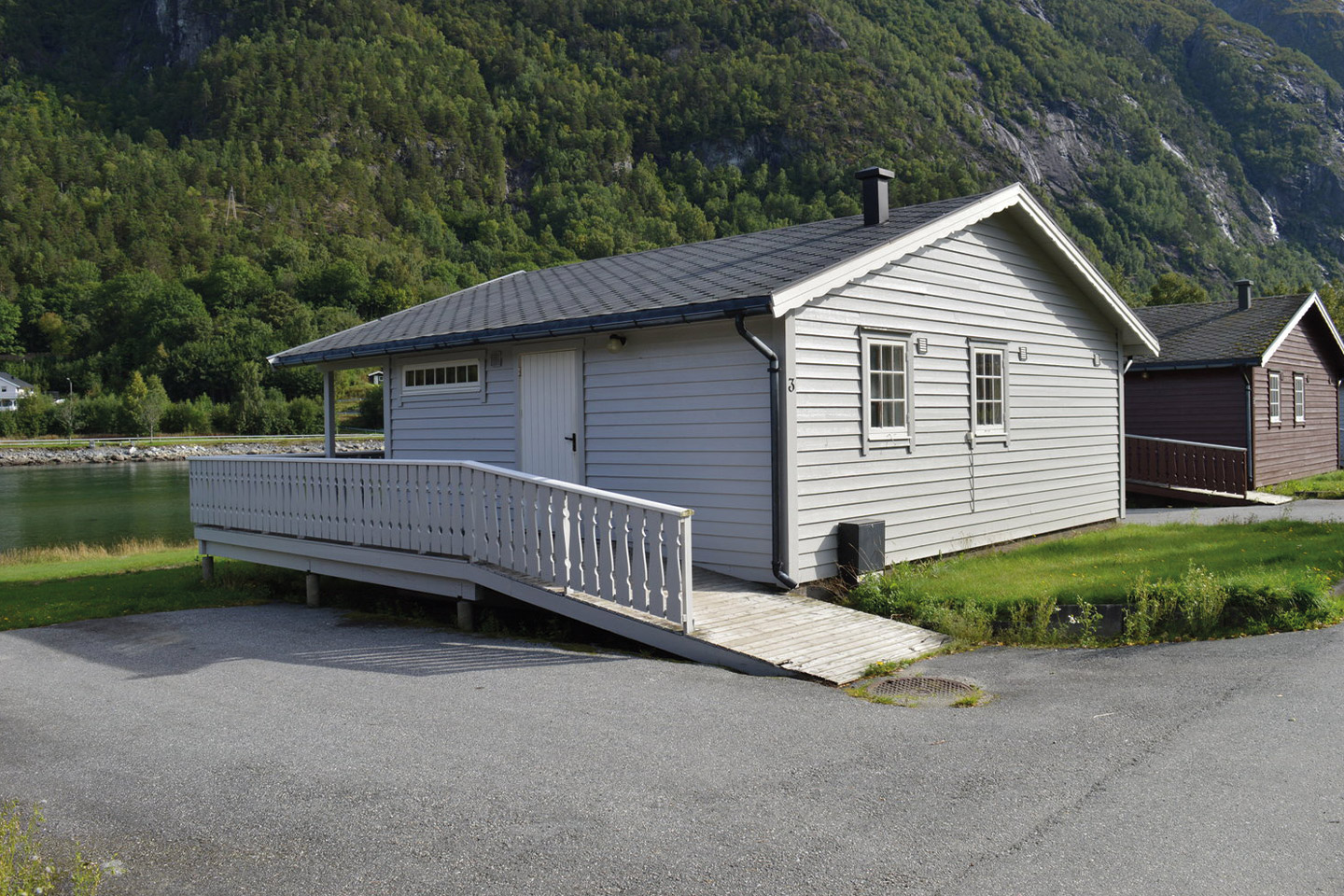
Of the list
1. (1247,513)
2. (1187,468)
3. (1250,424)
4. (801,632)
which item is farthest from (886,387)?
(1250,424)

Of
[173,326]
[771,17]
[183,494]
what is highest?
[771,17]

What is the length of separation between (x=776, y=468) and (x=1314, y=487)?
1666 centimetres

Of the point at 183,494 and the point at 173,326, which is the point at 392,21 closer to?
the point at 173,326

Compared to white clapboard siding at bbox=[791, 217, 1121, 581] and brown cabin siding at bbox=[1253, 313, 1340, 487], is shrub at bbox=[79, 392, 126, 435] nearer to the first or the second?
brown cabin siding at bbox=[1253, 313, 1340, 487]

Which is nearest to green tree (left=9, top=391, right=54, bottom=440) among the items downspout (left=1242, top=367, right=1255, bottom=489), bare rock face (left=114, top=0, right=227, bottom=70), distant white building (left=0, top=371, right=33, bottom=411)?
distant white building (left=0, top=371, right=33, bottom=411)

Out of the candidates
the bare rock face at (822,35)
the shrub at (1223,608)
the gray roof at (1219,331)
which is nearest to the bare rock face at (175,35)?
the bare rock face at (822,35)

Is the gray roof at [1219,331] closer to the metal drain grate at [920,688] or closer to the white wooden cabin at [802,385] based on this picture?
the white wooden cabin at [802,385]

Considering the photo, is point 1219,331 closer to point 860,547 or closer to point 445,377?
point 860,547

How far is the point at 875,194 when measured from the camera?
1200 centimetres

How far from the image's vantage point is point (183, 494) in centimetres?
4206

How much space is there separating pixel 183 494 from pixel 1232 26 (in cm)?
22023

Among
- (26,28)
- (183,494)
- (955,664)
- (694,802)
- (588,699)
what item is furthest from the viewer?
(26,28)

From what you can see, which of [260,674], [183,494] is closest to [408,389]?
[260,674]

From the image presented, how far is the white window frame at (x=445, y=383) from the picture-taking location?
488 inches
